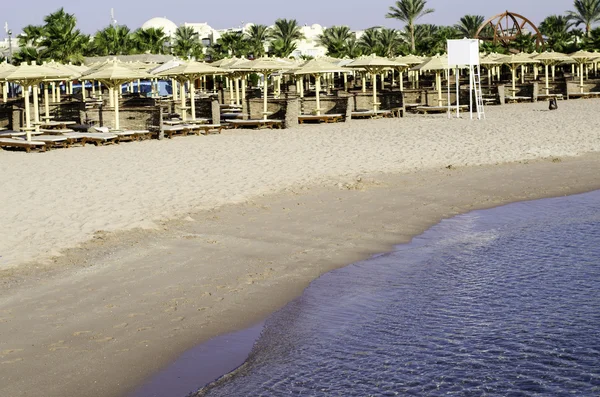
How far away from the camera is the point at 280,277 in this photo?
9922 millimetres

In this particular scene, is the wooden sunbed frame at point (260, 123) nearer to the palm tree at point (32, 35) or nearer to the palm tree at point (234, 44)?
the palm tree at point (32, 35)

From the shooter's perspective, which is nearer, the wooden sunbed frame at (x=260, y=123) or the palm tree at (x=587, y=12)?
the wooden sunbed frame at (x=260, y=123)

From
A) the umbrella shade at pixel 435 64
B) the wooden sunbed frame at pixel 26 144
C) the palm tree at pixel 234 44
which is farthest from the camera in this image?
the palm tree at pixel 234 44

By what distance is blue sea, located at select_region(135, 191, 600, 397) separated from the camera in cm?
696

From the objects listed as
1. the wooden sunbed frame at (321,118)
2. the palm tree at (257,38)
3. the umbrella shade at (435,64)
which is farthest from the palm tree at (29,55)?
the palm tree at (257,38)

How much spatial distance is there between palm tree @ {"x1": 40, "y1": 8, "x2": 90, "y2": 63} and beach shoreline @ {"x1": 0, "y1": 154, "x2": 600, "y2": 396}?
36.8m

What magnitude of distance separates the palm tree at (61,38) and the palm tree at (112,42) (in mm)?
9133

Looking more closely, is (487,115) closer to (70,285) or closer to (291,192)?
(291,192)

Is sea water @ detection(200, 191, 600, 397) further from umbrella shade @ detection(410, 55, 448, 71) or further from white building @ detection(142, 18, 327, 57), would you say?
white building @ detection(142, 18, 327, 57)

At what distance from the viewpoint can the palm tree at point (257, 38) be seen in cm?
7038

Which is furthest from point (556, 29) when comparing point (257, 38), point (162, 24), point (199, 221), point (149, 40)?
point (199, 221)

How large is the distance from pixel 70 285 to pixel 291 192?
6523mm

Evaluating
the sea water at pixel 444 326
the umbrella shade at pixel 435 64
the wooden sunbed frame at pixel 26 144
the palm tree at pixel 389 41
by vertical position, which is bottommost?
the sea water at pixel 444 326

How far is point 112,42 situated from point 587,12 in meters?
36.0
